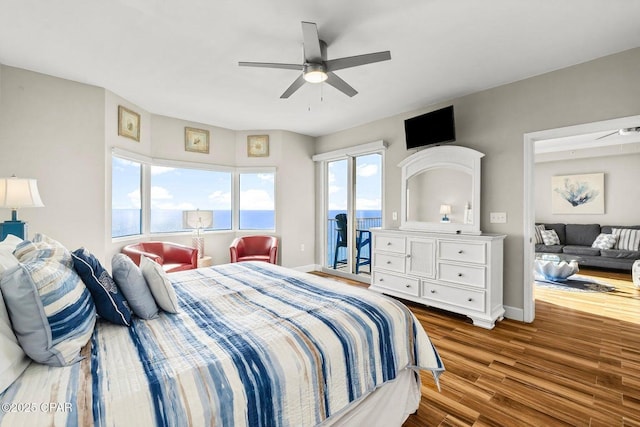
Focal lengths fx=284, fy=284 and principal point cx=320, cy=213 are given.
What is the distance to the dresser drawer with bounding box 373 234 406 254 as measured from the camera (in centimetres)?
368

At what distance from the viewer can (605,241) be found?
5.36 m

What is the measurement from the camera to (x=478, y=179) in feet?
10.8

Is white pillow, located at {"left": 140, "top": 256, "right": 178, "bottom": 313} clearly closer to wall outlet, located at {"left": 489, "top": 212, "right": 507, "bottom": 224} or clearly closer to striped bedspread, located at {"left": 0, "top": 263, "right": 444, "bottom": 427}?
striped bedspread, located at {"left": 0, "top": 263, "right": 444, "bottom": 427}

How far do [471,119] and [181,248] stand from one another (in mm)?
4082

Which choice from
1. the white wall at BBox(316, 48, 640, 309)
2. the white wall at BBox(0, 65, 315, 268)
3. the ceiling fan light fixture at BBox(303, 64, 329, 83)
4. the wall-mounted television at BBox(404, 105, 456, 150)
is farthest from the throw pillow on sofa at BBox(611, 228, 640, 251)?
the white wall at BBox(0, 65, 315, 268)

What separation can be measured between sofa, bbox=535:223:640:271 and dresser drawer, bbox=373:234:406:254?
371 cm

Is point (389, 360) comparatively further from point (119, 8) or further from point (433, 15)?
point (119, 8)

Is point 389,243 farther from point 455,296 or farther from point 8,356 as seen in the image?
point 8,356

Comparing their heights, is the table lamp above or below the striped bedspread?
above

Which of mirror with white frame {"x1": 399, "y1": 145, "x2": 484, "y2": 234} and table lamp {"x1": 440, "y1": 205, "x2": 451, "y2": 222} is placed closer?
mirror with white frame {"x1": 399, "y1": 145, "x2": 484, "y2": 234}

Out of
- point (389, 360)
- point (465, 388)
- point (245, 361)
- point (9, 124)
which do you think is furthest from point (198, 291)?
point (9, 124)

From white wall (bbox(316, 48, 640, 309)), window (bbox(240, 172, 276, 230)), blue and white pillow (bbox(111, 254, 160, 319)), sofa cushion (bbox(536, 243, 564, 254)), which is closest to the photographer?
blue and white pillow (bbox(111, 254, 160, 319))

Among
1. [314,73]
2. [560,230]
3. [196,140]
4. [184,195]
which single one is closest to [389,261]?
[314,73]

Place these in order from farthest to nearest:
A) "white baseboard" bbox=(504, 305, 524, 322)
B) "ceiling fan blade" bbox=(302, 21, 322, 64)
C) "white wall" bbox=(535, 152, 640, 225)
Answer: "white wall" bbox=(535, 152, 640, 225), "white baseboard" bbox=(504, 305, 524, 322), "ceiling fan blade" bbox=(302, 21, 322, 64)
